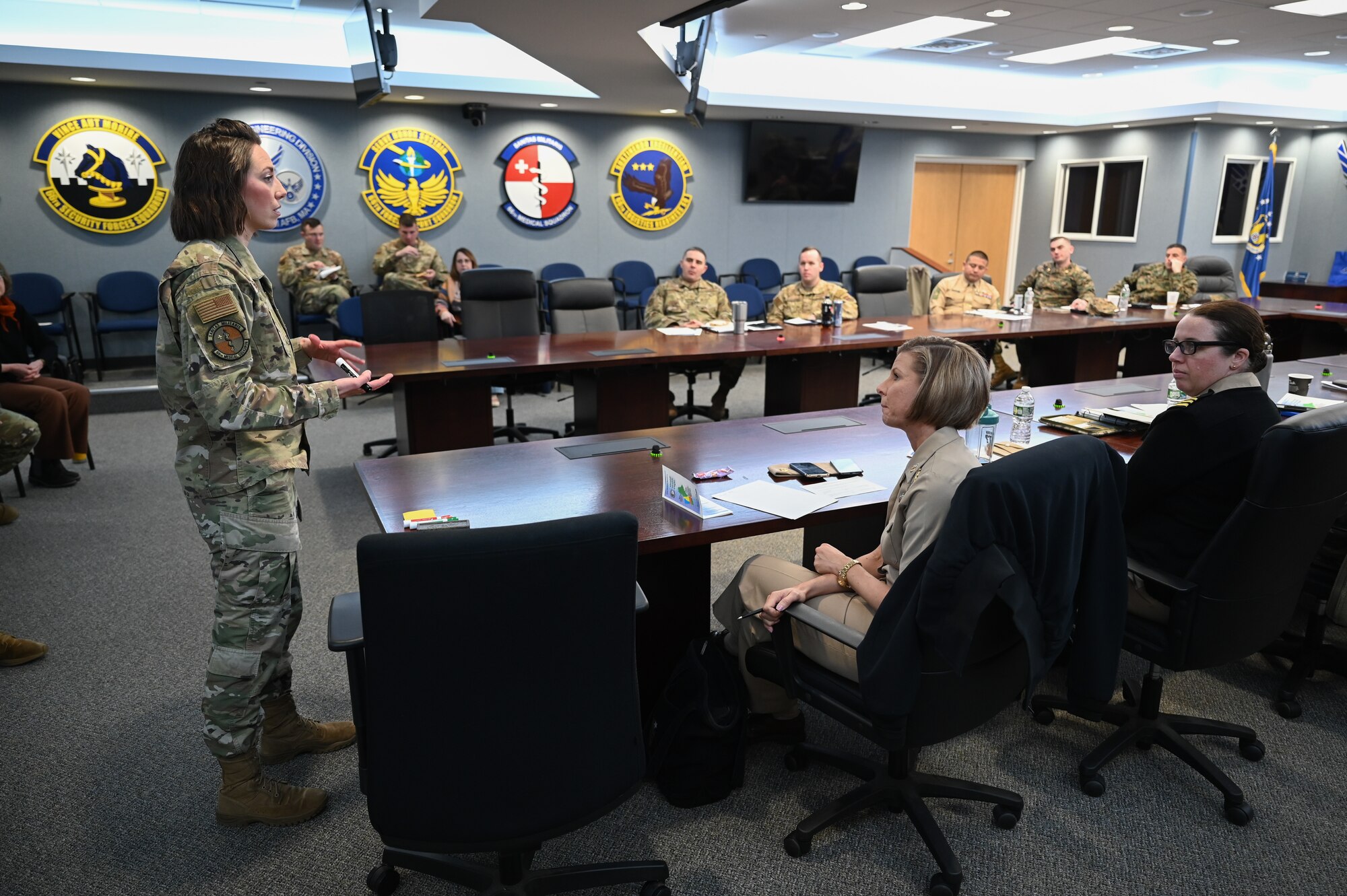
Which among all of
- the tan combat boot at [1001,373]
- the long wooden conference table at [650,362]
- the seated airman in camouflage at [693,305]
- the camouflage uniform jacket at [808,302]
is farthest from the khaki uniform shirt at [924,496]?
the tan combat boot at [1001,373]

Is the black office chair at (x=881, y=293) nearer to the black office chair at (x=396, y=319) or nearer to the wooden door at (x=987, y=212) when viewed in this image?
the black office chair at (x=396, y=319)

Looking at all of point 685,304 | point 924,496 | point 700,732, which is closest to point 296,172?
point 685,304

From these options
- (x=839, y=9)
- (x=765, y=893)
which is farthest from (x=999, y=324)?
(x=765, y=893)

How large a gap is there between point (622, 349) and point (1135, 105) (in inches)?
337

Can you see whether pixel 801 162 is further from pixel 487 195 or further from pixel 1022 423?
pixel 1022 423

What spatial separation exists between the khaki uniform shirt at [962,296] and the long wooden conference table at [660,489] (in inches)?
163

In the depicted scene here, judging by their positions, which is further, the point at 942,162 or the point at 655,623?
the point at 942,162

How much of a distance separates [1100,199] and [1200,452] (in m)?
10.7

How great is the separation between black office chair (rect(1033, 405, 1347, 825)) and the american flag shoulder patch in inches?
87.0

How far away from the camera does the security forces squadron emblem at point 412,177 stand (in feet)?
28.0

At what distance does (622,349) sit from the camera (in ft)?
16.6

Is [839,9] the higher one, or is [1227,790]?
[839,9]

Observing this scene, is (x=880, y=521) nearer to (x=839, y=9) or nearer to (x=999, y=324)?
(x=999, y=324)

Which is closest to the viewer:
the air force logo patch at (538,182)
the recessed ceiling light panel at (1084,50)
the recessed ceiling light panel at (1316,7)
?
the recessed ceiling light panel at (1316,7)
